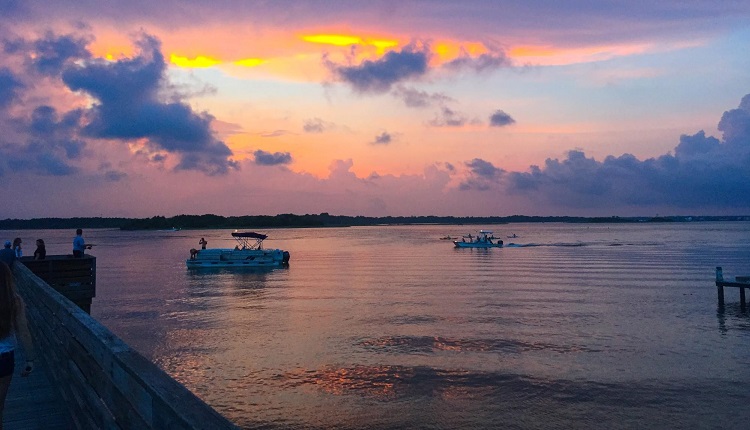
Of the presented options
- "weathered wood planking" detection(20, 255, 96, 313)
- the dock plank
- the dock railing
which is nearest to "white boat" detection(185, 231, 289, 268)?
"weathered wood planking" detection(20, 255, 96, 313)

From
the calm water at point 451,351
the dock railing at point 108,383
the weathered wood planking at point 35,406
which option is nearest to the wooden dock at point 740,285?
the calm water at point 451,351

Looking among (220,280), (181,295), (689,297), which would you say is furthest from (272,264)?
(689,297)

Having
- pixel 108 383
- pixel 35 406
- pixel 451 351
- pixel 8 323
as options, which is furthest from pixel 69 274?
pixel 108 383

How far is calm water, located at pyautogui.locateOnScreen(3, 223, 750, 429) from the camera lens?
13969mm

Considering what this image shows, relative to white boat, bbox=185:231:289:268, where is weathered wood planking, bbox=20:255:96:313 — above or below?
above

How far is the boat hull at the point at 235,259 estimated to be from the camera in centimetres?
5647

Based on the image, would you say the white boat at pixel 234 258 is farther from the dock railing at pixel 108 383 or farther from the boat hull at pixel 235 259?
the dock railing at pixel 108 383

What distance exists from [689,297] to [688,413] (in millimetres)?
21730

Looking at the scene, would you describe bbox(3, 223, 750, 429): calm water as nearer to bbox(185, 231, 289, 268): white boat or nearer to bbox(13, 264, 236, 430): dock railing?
bbox(13, 264, 236, 430): dock railing

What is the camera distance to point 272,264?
2269 inches

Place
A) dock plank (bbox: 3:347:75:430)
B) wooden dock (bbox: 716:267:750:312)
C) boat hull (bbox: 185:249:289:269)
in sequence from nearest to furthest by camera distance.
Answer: dock plank (bbox: 3:347:75:430)
wooden dock (bbox: 716:267:750:312)
boat hull (bbox: 185:249:289:269)

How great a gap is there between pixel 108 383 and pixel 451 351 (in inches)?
638

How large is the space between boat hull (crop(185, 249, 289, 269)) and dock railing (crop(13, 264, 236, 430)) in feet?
161

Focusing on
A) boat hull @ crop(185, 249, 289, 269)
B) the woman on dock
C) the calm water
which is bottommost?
the calm water
